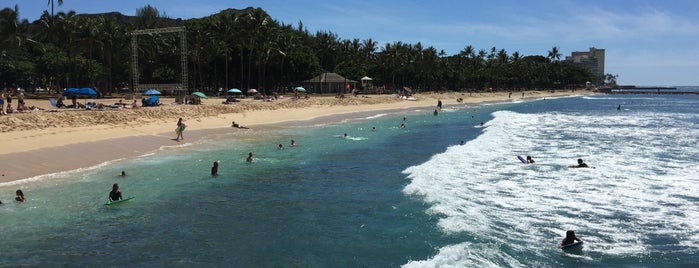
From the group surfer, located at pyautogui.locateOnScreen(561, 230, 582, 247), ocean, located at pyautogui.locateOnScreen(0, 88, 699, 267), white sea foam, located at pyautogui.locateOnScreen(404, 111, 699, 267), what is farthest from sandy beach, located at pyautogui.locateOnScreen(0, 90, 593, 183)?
surfer, located at pyautogui.locateOnScreen(561, 230, 582, 247)

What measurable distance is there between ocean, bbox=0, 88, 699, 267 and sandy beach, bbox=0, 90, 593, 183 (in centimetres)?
164

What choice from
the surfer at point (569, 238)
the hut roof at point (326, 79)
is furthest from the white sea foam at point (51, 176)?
the hut roof at point (326, 79)

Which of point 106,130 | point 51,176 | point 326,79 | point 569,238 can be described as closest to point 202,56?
point 326,79

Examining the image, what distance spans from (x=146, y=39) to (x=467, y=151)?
51710mm

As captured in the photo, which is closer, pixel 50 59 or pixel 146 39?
pixel 146 39

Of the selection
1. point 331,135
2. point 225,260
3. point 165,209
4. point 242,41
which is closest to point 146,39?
point 242,41

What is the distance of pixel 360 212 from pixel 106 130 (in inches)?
838

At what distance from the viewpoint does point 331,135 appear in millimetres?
36531

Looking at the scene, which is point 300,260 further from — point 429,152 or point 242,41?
point 242,41

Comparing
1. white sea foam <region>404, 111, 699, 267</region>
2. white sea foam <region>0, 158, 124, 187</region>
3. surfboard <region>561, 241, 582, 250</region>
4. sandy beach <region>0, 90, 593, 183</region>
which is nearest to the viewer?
surfboard <region>561, 241, 582, 250</region>

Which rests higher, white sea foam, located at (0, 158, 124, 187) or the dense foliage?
the dense foliage

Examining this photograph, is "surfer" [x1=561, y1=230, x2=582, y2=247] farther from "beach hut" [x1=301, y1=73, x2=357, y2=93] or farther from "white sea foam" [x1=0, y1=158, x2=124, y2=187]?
"beach hut" [x1=301, y1=73, x2=357, y2=93]

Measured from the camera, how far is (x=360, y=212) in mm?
14578

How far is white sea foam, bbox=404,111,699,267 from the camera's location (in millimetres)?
12031
